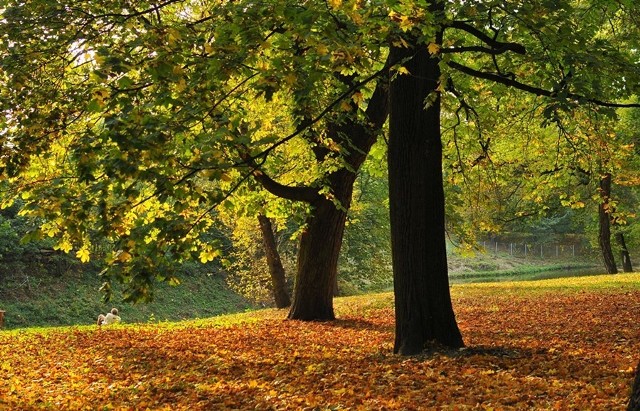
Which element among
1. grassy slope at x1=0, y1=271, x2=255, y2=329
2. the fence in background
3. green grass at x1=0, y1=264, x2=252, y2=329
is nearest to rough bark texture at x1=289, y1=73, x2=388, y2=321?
green grass at x1=0, y1=264, x2=252, y2=329

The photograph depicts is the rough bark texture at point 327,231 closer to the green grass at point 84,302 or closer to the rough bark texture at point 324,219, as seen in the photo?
the rough bark texture at point 324,219

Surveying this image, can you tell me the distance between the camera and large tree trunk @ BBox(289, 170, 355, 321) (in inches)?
520

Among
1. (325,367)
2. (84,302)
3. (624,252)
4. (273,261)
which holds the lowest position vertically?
(84,302)

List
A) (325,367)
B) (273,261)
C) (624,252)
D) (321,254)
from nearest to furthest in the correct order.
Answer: (325,367) < (321,254) < (273,261) < (624,252)

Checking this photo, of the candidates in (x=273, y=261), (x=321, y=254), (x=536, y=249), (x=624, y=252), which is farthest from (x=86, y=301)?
(x=536, y=249)

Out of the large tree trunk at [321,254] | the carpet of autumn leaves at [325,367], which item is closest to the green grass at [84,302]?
the large tree trunk at [321,254]

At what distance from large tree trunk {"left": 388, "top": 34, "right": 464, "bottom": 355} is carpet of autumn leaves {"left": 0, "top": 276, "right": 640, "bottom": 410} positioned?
0.41 meters

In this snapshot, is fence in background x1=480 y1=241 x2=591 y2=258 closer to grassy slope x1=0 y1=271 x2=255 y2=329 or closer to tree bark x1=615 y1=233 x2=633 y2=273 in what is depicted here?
tree bark x1=615 y1=233 x2=633 y2=273

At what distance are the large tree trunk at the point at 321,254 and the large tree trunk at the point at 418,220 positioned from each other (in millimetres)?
4787

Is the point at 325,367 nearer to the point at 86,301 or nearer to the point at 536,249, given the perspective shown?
the point at 86,301

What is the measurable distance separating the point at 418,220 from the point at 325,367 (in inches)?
91.2

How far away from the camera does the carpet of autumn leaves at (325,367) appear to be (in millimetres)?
6164

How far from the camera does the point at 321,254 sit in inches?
530

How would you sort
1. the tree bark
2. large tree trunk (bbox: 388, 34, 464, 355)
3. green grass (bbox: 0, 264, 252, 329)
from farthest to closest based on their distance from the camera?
1. the tree bark
2. green grass (bbox: 0, 264, 252, 329)
3. large tree trunk (bbox: 388, 34, 464, 355)
